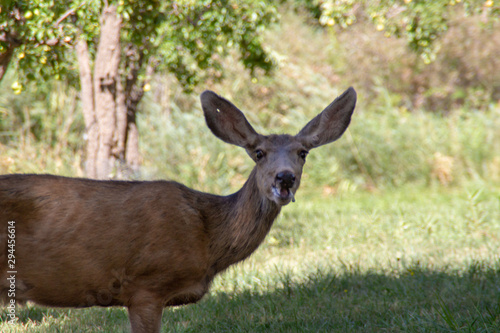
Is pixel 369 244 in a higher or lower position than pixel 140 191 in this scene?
lower

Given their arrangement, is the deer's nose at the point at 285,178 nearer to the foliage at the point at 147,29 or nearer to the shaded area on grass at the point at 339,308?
the shaded area on grass at the point at 339,308

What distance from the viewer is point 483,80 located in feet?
55.8

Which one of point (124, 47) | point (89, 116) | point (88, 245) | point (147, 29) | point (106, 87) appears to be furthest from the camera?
point (124, 47)

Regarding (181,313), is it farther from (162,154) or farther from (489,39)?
(489,39)

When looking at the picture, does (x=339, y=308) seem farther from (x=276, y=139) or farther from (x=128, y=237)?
(x=128, y=237)

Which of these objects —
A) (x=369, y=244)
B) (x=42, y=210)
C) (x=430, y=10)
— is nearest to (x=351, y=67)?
(x=430, y=10)

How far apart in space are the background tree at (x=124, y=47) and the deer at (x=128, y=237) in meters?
2.60

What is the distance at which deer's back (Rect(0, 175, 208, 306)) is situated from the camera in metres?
3.31

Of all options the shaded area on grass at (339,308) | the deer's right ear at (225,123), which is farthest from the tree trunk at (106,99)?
the deer's right ear at (225,123)

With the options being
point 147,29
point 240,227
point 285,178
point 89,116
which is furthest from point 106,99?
point 285,178

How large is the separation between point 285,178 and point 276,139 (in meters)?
0.49

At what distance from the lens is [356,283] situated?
526 cm

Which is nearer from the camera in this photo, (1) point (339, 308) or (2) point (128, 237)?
(2) point (128, 237)

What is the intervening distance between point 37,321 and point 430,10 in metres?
6.65
